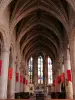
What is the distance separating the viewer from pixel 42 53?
44.2 meters

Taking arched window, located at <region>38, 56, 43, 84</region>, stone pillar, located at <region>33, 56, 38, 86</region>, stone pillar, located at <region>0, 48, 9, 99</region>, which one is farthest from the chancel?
arched window, located at <region>38, 56, 43, 84</region>

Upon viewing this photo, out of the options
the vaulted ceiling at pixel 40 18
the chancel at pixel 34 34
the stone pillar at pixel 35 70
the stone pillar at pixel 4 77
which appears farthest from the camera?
the stone pillar at pixel 35 70

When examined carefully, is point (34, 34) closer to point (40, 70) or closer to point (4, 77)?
point (4, 77)

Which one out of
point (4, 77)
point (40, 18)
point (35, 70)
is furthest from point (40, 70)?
point (4, 77)

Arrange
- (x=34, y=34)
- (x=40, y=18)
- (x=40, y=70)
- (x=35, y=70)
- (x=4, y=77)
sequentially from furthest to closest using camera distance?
1. (x=40, y=70)
2. (x=35, y=70)
3. (x=34, y=34)
4. (x=40, y=18)
5. (x=4, y=77)

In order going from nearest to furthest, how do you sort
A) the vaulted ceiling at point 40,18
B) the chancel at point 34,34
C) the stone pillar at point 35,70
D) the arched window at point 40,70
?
the chancel at point 34,34 → the vaulted ceiling at point 40,18 → the stone pillar at point 35,70 → the arched window at point 40,70

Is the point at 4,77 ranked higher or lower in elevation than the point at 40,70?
lower

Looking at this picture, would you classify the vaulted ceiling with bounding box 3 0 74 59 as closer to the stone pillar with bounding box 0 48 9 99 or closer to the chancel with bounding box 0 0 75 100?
the chancel with bounding box 0 0 75 100

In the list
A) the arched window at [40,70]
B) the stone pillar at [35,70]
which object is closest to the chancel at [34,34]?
the stone pillar at [35,70]

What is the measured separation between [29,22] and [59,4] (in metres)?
6.87

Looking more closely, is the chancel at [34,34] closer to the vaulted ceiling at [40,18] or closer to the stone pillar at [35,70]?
the vaulted ceiling at [40,18]

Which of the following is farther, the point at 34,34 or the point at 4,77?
the point at 34,34

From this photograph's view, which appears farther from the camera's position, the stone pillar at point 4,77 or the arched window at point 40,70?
the arched window at point 40,70

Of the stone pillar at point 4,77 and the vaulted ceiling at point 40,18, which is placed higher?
the vaulted ceiling at point 40,18
